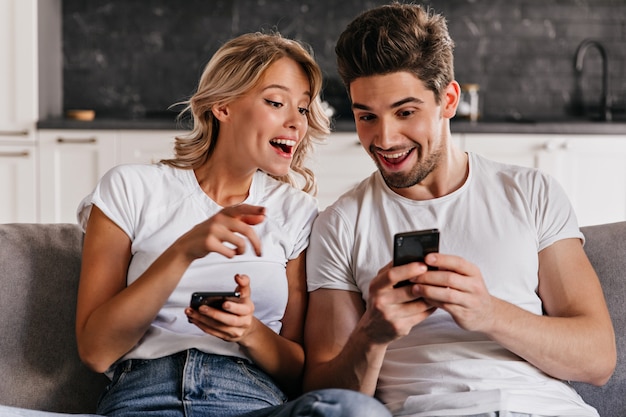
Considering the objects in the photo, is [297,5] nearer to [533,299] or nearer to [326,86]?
[326,86]

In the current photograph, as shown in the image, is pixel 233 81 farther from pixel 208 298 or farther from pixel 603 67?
pixel 603 67

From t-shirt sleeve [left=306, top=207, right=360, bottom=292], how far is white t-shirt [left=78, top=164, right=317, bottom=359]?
3.1 inches

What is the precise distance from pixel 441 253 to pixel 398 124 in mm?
299

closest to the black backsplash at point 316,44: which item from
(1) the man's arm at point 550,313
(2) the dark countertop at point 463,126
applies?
(2) the dark countertop at point 463,126

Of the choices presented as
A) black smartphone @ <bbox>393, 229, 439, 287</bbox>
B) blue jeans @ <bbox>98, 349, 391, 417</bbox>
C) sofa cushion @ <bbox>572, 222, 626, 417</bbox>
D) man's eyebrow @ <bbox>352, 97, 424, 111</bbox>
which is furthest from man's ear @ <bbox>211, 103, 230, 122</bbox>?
sofa cushion @ <bbox>572, 222, 626, 417</bbox>

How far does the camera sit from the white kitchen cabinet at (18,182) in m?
4.56

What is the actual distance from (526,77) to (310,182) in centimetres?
336

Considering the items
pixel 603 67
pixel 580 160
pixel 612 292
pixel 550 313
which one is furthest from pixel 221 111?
pixel 603 67

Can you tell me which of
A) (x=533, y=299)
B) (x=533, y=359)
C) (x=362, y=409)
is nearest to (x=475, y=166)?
(x=533, y=299)

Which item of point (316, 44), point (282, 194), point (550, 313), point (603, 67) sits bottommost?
point (550, 313)

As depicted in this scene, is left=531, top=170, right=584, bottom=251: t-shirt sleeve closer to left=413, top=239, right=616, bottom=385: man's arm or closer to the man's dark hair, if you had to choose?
left=413, top=239, right=616, bottom=385: man's arm

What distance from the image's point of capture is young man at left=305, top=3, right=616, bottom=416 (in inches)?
68.0

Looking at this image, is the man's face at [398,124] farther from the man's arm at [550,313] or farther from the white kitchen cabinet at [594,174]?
the white kitchen cabinet at [594,174]

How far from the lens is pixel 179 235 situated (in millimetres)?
1950
